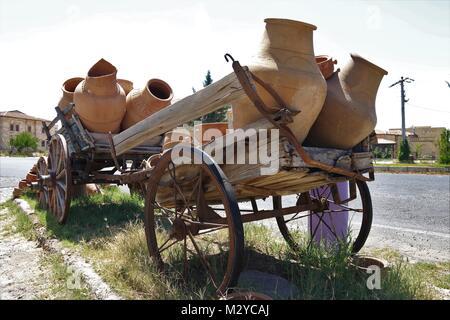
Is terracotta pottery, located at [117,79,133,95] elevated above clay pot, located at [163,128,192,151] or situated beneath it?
elevated above

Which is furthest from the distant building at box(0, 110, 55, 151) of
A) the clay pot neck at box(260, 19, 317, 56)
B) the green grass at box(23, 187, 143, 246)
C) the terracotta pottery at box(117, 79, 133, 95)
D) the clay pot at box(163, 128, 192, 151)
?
the clay pot neck at box(260, 19, 317, 56)

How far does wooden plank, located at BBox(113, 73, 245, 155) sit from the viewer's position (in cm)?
245

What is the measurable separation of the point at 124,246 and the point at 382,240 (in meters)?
3.19

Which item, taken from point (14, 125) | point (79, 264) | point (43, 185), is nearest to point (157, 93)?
point (43, 185)

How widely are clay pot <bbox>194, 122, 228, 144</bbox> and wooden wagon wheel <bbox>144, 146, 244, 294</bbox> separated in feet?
1.11

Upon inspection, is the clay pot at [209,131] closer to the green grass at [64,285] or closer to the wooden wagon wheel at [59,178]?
the green grass at [64,285]

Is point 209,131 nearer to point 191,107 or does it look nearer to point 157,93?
point 191,107

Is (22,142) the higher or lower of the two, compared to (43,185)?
higher

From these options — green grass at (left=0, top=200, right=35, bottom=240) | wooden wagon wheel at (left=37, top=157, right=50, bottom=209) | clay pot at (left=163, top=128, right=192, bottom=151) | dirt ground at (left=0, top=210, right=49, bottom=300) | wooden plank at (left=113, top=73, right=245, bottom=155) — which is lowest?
dirt ground at (left=0, top=210, right=49, bottom=300)

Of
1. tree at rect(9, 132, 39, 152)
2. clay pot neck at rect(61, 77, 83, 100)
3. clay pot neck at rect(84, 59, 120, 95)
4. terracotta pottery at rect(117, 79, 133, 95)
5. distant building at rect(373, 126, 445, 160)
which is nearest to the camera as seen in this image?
clay pot neck at rect(84, 59, 120, 95)

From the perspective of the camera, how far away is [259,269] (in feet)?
10.8

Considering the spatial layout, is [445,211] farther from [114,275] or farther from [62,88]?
[62,88]

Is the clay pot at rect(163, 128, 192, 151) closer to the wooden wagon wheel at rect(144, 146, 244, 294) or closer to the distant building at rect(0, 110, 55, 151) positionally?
the wooden wagon wheel at rect(144, 146, 244, 294)

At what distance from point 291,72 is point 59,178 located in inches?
172
